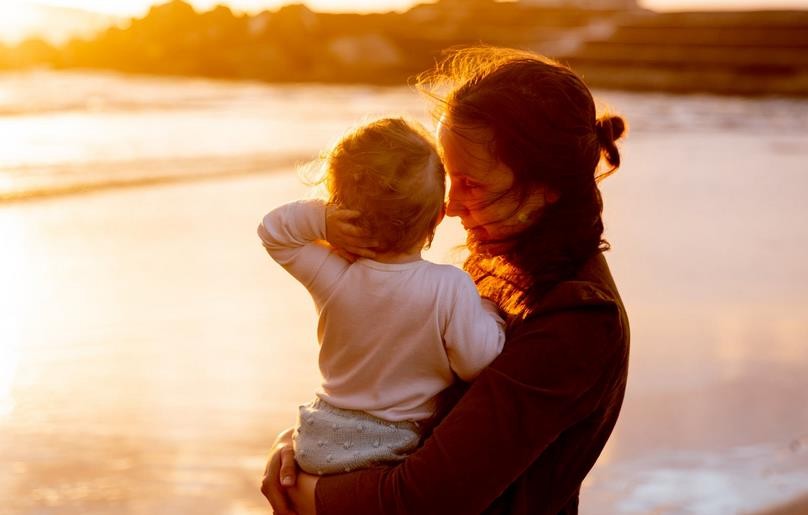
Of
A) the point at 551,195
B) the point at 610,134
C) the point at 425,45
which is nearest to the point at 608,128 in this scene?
the point at 610,134

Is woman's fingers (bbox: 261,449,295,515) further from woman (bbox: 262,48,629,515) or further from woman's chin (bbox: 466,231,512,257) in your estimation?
woman's chin (bbox: 466,231,512,257)

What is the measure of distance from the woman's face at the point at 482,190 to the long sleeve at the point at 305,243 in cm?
20

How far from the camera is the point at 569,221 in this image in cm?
162

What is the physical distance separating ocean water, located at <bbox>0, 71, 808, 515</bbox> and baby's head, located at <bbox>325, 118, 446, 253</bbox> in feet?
0.21

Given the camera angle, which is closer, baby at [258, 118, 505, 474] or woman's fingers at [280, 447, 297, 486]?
baby at [258, 118, 505, 474]

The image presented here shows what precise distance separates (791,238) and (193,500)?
A: 4492 mm

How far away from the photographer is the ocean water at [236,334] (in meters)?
3.16

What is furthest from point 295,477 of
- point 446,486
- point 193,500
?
point 193,500

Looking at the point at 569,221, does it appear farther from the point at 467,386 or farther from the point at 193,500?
the point at 193,500

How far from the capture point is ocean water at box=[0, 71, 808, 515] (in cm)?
316

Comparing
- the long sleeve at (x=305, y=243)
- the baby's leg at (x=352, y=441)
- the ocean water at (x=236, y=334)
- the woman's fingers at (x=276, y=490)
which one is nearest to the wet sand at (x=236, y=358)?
the ocean water at (x=236, y=334)

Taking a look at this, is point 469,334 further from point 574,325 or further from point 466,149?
point 466,149

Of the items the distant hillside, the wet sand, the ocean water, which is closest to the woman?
the ocean water

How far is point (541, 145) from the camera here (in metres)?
1.55
